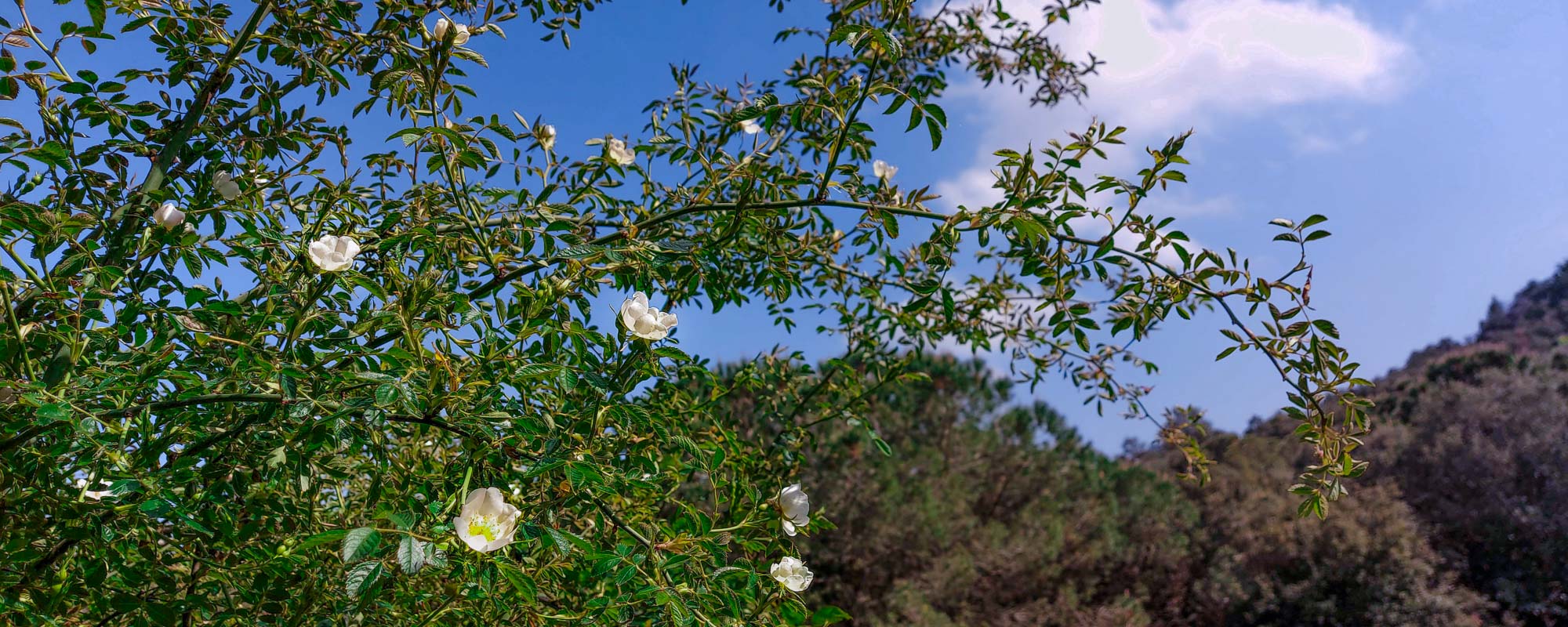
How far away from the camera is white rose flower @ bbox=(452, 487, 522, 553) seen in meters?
1.06

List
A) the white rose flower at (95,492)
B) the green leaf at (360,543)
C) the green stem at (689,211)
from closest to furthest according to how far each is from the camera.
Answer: the green leaf at (360,543) < the white rose flower at (95,492) < the green stem at (689,211)

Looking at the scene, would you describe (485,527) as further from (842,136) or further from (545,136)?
(545,136)

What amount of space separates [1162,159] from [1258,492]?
8785 mm

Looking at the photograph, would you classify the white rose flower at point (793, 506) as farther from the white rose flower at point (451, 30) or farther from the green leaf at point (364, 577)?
the white rose flower at point (451, 30)

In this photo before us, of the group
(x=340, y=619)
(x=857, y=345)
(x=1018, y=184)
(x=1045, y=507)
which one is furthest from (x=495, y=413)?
(x=1045, y=507)

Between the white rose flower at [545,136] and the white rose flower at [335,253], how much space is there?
618 millimetres

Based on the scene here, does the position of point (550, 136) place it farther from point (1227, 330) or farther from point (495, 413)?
point (1227, 330)

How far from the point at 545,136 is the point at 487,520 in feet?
3.30

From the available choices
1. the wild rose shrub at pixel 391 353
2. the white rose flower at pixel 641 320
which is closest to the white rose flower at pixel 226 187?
the wild rose shrub at pixel 391 353

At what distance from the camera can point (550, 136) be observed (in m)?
1.91

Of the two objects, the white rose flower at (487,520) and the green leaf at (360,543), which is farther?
the white rose flower at (487,520)

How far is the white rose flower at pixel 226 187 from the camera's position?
1.55 metres

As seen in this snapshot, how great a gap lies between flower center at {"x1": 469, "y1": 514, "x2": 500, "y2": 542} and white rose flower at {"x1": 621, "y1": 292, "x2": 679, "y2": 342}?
0.29 metres

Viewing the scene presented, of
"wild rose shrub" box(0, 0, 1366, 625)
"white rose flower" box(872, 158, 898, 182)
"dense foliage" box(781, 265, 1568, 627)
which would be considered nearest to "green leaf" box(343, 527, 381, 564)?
"wild rose shrub" box(0, 0, 1366, 625)
